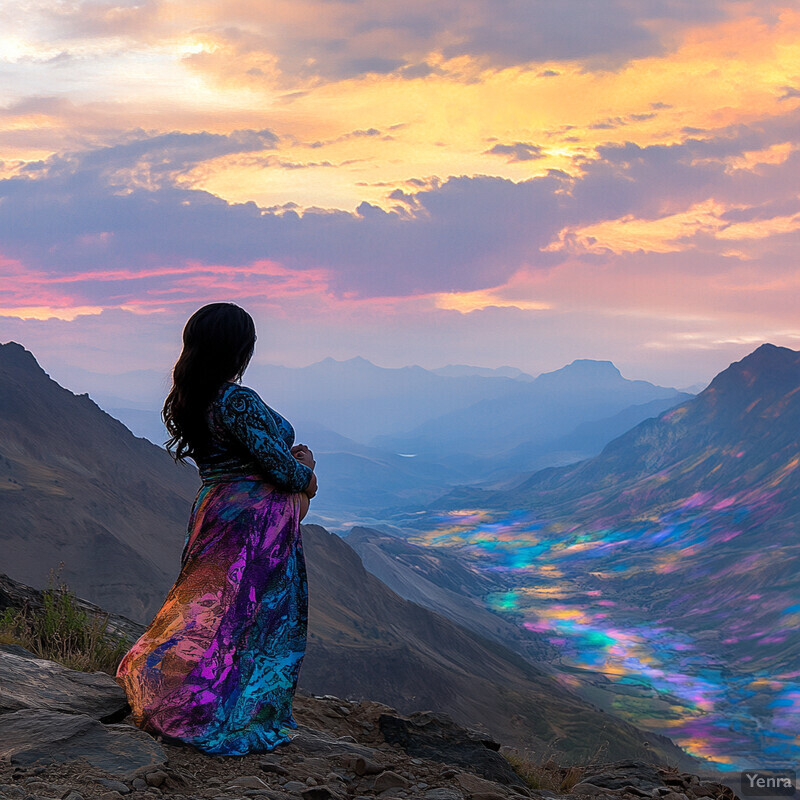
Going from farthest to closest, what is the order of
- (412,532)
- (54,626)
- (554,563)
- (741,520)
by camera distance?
1. (412,532)
2. (554,563)
3. (741,520)
4. (54,626)

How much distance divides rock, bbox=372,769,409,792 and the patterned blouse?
2001 millimetres

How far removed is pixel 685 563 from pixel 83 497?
105 m

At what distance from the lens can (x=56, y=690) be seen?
15.9 feet

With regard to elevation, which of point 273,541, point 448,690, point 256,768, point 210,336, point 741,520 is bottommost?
point 448,690

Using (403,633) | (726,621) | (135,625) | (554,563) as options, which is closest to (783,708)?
(726,621)

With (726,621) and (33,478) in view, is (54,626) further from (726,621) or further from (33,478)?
(726,621)

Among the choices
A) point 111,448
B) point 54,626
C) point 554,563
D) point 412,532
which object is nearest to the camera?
point 54,626

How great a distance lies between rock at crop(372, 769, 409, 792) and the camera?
497 cm

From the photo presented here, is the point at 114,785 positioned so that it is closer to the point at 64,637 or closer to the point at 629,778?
the point at 64,637

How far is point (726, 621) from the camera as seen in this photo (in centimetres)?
10662

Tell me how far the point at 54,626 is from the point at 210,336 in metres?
3.54

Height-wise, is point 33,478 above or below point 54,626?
above

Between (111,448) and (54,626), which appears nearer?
(54,626)

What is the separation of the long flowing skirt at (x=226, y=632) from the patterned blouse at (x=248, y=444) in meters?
0.10
